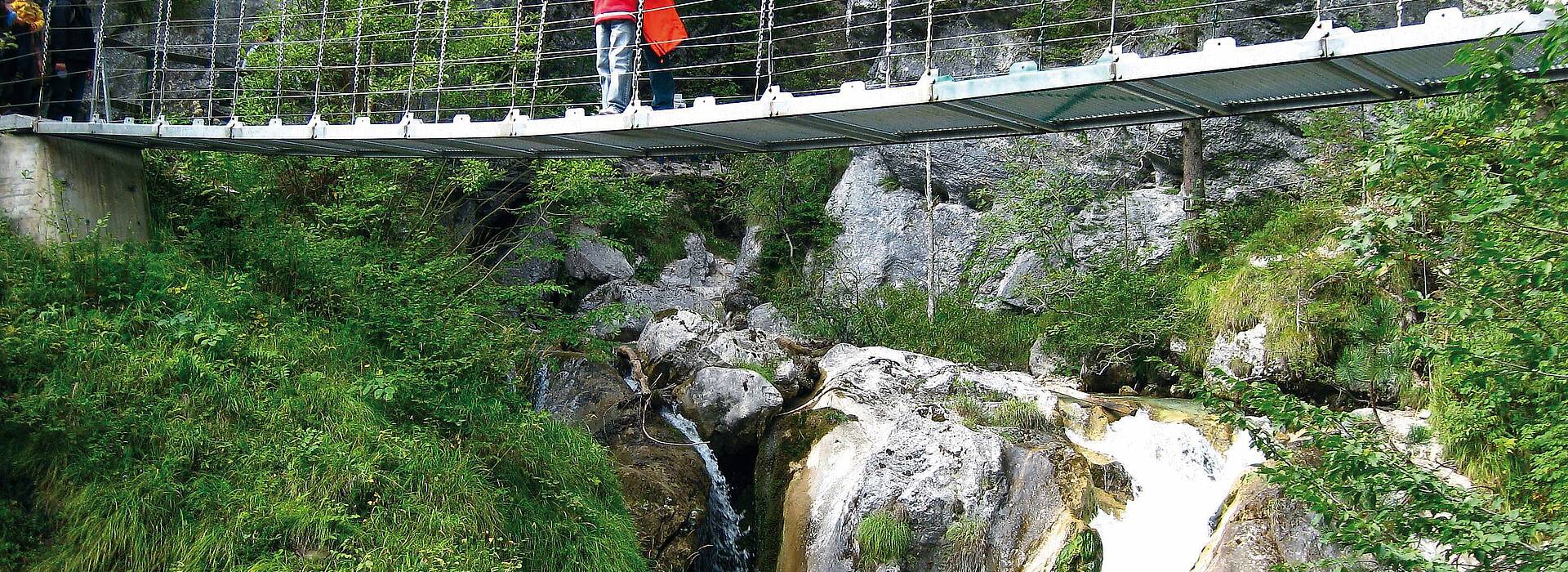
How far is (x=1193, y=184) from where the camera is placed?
1262cm

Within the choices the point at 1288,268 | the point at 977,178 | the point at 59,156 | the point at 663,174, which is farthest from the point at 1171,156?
the point at 59,156

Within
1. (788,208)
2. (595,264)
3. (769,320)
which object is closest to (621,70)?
(769,320)

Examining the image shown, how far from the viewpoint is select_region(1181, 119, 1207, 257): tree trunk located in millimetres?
12453

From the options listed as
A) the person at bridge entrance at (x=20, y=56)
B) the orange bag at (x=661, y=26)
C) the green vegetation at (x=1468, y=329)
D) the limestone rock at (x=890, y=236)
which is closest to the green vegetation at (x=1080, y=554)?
the green vegetation at (x=1468, y=329)

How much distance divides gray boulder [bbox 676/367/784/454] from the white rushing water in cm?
263

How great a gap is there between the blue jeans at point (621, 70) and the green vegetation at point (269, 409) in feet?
7.43

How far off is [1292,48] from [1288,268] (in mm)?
6382

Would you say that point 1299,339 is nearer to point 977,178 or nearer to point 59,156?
point 977,178

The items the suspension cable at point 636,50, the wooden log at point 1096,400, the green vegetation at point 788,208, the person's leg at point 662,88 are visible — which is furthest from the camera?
the green vegetation at point 788,208

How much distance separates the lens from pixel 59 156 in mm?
8086

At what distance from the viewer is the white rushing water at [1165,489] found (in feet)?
25.5

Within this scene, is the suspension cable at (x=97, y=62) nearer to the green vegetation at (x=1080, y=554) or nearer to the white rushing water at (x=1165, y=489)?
the green vegetation at (x=1080, y=554)

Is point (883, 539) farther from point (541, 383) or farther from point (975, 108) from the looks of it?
point (541, 383)

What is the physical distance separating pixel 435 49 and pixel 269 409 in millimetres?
5072
